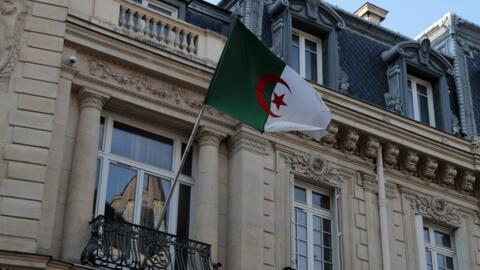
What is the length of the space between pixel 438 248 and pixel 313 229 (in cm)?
301

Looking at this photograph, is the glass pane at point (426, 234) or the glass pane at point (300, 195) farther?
the glass pane at point (426, 234)

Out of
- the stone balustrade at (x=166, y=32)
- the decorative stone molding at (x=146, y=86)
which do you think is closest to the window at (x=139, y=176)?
the decorative stone molding at (x=146, y=86)

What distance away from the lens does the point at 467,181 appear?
19.1 m

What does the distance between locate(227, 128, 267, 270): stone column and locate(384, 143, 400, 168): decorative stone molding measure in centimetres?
270

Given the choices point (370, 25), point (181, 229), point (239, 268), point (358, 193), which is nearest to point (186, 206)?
point (181, 229)

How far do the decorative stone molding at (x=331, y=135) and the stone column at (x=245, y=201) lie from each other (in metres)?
1.33

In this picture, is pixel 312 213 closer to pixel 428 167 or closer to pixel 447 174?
pixel 428 167

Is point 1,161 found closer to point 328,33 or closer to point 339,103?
point 339,103

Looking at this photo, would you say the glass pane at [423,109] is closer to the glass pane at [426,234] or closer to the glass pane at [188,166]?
the glass pane at [426,234]

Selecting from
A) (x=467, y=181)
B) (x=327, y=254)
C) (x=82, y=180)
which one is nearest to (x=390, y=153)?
(x=467, y=181)

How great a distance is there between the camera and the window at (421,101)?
20.1m

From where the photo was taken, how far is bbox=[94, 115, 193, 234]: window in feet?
49.9

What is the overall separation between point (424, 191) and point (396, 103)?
193 centimetres

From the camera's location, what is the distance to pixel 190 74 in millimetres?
16328
